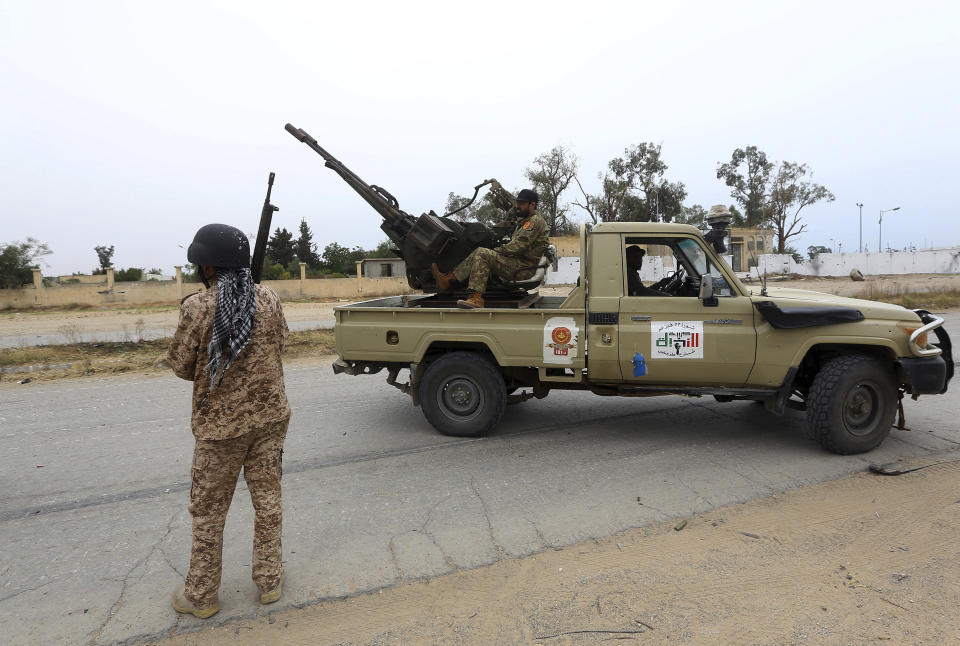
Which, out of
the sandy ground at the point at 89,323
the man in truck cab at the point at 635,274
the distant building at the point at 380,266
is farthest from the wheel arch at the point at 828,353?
the distant building at the point at 380,266

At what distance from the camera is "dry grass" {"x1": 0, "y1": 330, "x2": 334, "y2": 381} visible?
376 inches

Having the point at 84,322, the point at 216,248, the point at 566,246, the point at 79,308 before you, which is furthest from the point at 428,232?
the point at 566,246

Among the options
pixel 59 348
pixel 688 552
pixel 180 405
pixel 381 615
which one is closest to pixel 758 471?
pixel 688 552

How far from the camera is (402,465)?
15.5 ft

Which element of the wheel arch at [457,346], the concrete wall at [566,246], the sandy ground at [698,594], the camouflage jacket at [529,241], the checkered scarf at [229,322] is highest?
the concrete wall at [566,246]

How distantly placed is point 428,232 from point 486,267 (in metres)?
0.74

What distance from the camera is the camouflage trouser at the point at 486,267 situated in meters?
5.79

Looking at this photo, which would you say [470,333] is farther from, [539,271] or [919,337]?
[919,337]

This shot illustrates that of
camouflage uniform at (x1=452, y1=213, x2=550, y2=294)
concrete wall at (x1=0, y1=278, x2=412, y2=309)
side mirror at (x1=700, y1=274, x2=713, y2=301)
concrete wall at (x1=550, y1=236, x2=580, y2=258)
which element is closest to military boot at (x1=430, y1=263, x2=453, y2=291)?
camouflage uniform at (x1=452, y1=213, x2=550, y2=294)

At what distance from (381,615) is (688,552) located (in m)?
1.78

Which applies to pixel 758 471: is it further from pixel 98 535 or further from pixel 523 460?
pixel 98 535

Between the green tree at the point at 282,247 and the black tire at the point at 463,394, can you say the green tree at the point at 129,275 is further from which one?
the black tire at the point at 463,394

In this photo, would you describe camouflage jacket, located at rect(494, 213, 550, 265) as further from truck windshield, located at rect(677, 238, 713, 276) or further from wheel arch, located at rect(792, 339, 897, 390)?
wheel arch, located at rect(792, 339, 897, 390)

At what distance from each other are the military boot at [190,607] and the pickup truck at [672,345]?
112 inches
